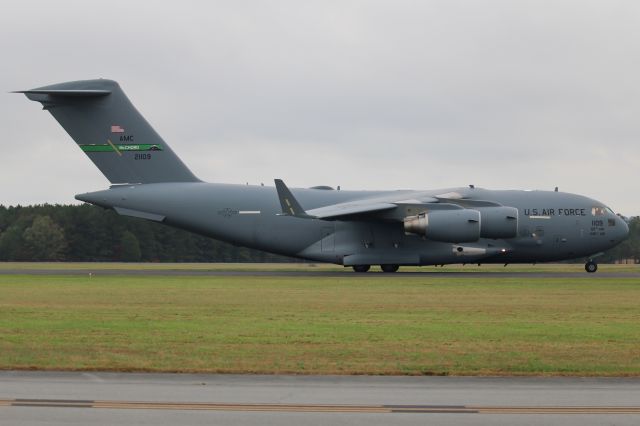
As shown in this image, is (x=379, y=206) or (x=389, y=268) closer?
(x=379, y=206)

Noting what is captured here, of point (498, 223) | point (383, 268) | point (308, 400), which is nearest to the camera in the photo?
point (308, 400)

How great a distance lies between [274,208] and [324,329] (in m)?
26.3

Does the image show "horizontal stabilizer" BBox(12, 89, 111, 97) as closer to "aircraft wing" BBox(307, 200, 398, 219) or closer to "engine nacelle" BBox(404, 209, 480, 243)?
"aircraft wing" BBox(307, 200, 398, 219)

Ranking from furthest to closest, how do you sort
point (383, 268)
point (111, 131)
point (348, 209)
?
point (383, 268) < point (111, 131) < point (348, 209)

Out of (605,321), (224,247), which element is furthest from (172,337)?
(224,247)

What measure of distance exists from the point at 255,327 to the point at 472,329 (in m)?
4.44

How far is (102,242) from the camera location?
9112cm

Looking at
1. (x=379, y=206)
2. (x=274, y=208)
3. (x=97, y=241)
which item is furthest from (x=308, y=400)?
(x=97, y=241)

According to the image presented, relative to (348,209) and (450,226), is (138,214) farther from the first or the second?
(450,226)

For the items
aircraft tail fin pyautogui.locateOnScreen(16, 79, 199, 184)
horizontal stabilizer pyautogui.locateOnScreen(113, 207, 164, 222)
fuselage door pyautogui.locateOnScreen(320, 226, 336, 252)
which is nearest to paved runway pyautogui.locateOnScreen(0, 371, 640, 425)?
horizontal stabilizer pyautogui.locateOnScreen(113, 207, 164, 222)

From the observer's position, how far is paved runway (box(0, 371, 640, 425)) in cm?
1043

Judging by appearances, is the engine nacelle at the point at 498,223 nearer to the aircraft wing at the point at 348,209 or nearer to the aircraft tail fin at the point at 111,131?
the aircraft wing at the point at 348,209

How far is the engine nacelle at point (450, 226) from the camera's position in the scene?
142 feet

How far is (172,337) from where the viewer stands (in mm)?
18453
